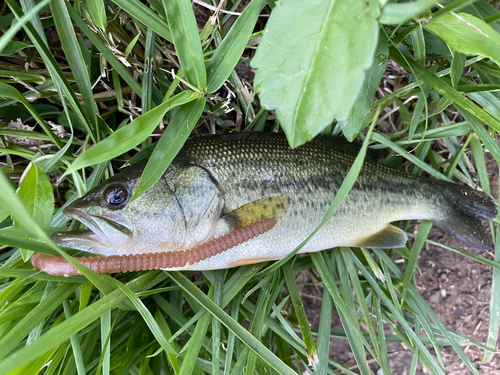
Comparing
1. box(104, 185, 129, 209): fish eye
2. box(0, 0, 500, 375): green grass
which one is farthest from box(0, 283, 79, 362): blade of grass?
box(104, 185, 129, 209): fish eye

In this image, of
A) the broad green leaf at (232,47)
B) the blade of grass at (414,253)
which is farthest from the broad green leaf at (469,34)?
the blade of grass at (414,253)

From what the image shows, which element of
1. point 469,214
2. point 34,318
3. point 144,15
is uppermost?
point 144,15

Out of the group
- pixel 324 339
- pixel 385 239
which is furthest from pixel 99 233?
pixel 385 239

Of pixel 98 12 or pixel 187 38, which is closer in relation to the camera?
pixel 187 38

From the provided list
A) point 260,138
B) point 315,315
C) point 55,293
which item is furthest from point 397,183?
point 55,293

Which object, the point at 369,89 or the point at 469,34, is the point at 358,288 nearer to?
the point at 369,89

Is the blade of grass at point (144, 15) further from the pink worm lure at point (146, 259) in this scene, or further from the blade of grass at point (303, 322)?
the blade of grass at point (303, 322)
